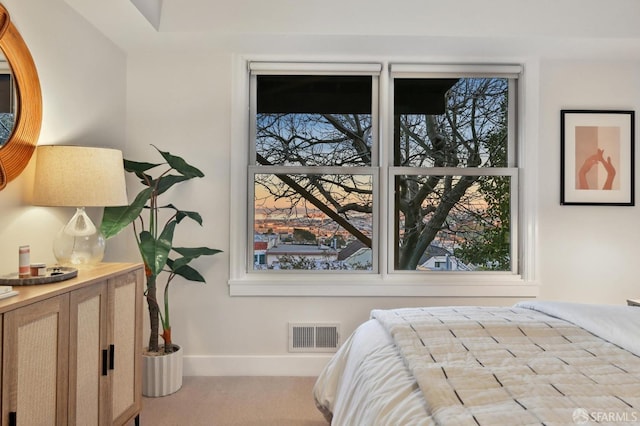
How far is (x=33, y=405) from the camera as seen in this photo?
1.38 metres

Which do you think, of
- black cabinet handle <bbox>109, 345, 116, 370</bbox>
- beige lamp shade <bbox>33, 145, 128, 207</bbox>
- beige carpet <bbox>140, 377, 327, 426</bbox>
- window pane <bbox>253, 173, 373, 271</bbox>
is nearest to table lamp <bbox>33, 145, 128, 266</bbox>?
beige lamp shade <bbox>33, 145, 128, 207</bbox>

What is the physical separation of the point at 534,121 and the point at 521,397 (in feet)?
7.86

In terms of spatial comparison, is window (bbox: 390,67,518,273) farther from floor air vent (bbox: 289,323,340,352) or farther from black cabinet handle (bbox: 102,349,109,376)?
black cabinet handle (bbox: 102,349,109,376)

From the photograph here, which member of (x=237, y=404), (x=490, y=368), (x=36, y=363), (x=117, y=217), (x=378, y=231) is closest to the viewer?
(x=490, y=368)

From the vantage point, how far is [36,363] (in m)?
1.39

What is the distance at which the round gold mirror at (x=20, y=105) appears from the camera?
173cm

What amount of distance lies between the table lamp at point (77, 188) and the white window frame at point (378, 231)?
3.36 feet

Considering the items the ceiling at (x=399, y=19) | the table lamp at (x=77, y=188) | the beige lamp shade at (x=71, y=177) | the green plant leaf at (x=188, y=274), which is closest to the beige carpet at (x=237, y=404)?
the green plant leaf at (x=188, y=274)

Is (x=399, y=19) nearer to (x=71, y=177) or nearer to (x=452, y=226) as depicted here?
(x=452, y=226)

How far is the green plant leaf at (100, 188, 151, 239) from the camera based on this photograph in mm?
2230

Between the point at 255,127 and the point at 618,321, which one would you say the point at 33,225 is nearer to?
the point at 255,127

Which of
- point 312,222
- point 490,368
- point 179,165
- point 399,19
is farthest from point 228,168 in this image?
point 490,368

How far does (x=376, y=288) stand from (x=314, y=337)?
21.6 inches

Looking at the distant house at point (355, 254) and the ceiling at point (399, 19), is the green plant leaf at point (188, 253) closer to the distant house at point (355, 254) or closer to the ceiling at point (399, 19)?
the distant house at point (355, 254)
